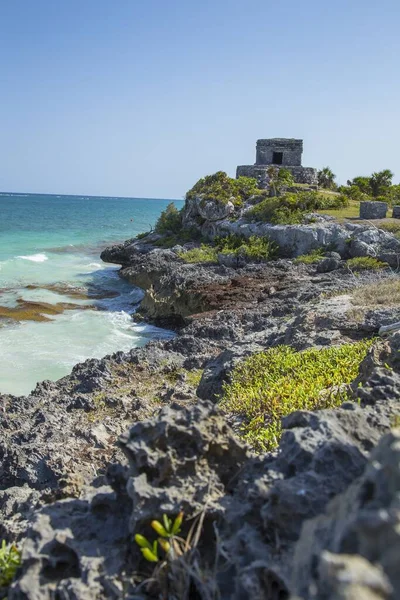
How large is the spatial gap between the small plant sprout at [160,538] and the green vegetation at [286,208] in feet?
72.6

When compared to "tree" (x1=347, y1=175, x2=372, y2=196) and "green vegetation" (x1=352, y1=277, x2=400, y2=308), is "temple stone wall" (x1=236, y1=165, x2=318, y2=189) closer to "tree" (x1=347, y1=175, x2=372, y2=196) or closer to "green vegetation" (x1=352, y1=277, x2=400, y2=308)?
"tree" (x1=347, y1=175, x2=372, y2=196)

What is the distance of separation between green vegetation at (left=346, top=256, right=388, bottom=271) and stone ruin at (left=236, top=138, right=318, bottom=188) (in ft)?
54.2

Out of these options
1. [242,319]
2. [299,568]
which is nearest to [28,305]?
[242,319]

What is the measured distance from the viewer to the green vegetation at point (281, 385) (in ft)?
19.3

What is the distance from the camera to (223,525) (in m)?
2.87

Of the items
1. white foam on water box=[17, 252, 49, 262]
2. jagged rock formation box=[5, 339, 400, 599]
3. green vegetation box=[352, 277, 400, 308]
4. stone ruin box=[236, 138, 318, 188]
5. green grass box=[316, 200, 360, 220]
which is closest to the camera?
jagged rock formation box=[5, 339, 400, 599]

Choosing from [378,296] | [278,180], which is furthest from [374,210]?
[378,296]

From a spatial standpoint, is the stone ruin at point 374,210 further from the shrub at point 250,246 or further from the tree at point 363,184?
the tree at point 363,184

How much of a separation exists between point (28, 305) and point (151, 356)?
1198 cm

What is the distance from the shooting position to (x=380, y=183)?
36844 mm

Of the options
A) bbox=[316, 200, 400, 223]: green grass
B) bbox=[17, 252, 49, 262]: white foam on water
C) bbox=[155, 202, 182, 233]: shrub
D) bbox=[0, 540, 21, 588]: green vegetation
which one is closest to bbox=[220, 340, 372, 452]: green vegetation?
bbox=[0, 540, 21, 588]: green vegetation

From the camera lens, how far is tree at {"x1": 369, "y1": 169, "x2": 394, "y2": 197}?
36.3m

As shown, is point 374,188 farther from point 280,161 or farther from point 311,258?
point 311,258

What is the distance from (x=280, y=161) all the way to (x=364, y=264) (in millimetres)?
20625
